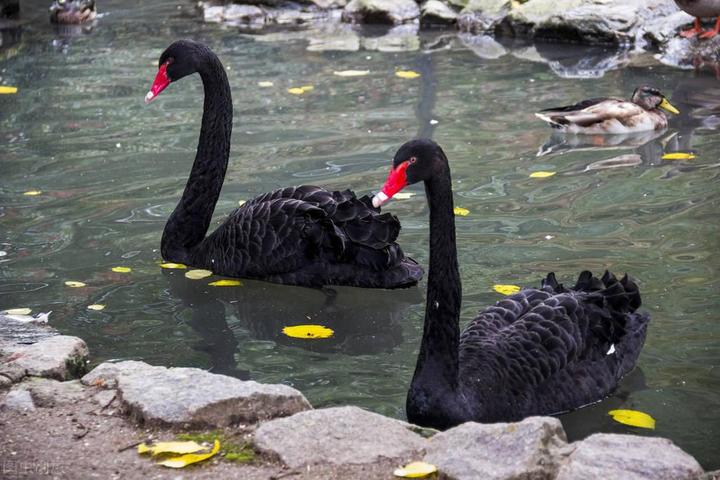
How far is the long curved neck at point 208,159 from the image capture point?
529 cm

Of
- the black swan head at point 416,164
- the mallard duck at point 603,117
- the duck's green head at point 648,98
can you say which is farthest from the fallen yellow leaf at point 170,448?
the duck's green head at point 648,98

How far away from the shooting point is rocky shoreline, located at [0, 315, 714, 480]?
2742 millimetres

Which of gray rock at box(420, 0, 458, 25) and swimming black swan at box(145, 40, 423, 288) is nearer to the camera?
swimming black swan at box(145, 40, 423, 288)

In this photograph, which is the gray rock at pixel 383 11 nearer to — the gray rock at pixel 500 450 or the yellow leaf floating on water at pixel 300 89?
the yellow leaf floating on water at pixel 300 89

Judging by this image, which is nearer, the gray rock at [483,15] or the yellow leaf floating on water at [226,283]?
the yellow leaf floating on water at [226,283]

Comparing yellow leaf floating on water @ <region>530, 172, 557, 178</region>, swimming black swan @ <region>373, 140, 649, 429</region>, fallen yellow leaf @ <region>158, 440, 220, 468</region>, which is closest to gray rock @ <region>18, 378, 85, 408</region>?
fallen yellow leaf @ <region>158, 440, 220, 468</region>

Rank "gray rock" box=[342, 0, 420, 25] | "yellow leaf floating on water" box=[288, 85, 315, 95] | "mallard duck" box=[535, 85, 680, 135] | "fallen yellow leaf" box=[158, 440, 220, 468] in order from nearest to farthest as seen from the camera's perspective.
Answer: "fallen yellow leaf" box=[158, 440, 220, 468], "mallard duck" box=[535, 85, 680, 135], "yellow leaf floating on water" box=[288, 85, 315, 95], "gray rock" box=[342, 0, 420, 25]

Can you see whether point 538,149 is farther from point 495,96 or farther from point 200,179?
point 200,179

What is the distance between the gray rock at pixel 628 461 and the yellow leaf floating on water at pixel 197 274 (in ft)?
8.74

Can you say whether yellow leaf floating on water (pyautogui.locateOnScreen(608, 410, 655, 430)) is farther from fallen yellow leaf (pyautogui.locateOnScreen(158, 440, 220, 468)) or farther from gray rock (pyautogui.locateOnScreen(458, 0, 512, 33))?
gray rock (pyautogui.locateOnScreen(458, 0, 512, 33))

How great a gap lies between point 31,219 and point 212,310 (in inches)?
60.5

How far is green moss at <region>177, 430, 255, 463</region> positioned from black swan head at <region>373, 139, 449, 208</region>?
2.87ft

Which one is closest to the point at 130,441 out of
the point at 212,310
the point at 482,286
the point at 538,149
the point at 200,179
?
the point at 212,310

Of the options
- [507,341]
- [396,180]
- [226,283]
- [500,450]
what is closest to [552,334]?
[507,341]
